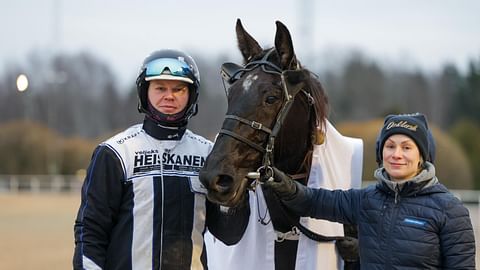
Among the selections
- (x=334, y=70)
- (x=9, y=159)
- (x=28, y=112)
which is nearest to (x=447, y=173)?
(x=9, y=159)

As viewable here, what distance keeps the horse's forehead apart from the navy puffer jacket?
55 cm

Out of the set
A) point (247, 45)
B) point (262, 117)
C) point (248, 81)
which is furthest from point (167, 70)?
point (247, 45)

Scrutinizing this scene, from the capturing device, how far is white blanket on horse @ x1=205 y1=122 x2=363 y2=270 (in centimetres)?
340

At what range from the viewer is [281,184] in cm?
309

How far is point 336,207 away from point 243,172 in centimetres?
56

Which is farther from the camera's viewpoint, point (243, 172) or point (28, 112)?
point (28, 112)

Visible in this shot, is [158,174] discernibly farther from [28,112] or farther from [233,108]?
[28,112]

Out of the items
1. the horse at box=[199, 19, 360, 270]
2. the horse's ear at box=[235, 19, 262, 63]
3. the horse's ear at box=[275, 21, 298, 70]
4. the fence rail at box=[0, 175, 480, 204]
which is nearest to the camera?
the horse at box=[199, 19, 360, 270]

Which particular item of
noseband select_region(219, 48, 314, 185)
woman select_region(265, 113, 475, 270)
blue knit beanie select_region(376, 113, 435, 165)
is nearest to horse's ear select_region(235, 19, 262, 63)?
noseband select_region(219, 48, 314, 185)

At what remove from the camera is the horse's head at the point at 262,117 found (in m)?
2.88

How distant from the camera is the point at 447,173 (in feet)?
69.3

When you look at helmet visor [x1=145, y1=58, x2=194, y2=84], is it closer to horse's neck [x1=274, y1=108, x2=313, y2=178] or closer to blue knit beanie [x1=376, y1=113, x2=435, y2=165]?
horse's neck [x1=274, y1=108, x2=313, y2=178]

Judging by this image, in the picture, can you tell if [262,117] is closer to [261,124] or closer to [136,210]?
[261,124]

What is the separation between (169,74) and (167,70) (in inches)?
0.9
